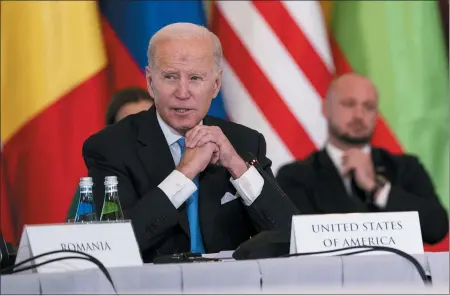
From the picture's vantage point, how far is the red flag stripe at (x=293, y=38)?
4027 mm

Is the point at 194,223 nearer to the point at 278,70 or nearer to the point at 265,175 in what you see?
the point at 265,175

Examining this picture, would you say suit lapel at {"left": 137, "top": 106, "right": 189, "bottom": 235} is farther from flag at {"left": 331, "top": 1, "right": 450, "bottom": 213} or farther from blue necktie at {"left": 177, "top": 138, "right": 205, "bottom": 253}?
flag at {"left": 331, "top": 1, "right": 450, "bottom": 213}

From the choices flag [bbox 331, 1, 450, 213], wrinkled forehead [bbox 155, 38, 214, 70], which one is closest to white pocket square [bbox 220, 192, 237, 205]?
wrinkled forehead [bbox 155, 38, 214, 70]

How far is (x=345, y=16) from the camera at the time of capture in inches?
162

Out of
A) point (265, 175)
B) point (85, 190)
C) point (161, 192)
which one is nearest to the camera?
point (85, 190)

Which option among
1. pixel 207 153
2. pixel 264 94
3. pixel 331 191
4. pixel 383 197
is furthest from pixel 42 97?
pixel 207 153

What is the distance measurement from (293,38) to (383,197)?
0.79 meters

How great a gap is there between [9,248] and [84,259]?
0.54 m

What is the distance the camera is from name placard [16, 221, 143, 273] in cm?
169

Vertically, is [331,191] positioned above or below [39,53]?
below

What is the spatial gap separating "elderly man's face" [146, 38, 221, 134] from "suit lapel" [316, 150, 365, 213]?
150cm

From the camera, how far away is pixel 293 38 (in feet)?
13.3

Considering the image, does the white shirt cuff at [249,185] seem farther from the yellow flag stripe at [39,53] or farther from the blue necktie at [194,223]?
the yellow flag stripe at [39,53]

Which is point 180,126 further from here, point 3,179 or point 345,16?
point 345,16
